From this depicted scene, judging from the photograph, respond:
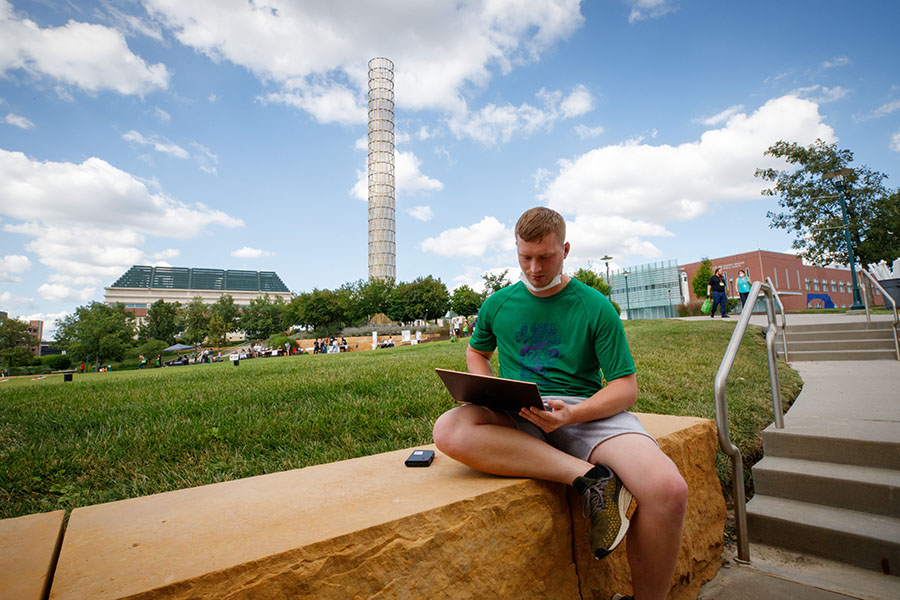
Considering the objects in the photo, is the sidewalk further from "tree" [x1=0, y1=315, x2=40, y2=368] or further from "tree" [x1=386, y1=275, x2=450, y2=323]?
"tree" [x1=0, y1=315, x2=40, y2=368]

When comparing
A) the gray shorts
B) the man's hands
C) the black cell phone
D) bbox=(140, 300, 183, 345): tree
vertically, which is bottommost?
the black cell phone

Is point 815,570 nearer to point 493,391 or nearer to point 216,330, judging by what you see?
point 493,391

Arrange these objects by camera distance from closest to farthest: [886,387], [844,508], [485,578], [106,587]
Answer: [106,587] < [485,578] < [844,508] < [886,387]

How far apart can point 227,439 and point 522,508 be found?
9.43ft

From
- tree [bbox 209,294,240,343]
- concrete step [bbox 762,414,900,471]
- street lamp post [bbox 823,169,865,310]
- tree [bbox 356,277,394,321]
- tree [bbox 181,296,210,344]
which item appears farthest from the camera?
tree [bbox 209,294,240,343]

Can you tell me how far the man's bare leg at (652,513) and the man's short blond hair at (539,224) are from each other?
0.95 metres

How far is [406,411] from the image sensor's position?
14.5ft

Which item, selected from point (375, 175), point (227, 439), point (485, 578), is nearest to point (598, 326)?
point (485, 578)

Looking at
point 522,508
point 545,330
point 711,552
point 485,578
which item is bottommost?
point 711,552

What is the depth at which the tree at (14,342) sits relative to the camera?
4944cm

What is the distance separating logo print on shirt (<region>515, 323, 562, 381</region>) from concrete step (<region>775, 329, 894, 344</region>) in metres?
9.00

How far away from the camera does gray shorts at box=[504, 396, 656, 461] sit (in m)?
1.93

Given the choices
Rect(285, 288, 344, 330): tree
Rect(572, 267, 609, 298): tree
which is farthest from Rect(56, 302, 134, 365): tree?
Rect(572, 267, 609, 298): tree

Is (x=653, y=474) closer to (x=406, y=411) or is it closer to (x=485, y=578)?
(x=485, y=578)
